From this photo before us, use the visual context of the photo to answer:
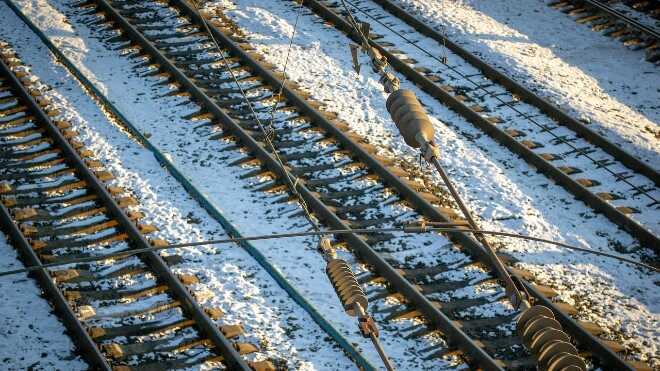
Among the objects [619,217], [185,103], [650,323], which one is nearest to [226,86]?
[185,103]

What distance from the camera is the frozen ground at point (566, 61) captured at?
13.1m

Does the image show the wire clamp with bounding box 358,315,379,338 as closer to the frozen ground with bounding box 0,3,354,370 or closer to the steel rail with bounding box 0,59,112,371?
the frozen ground with bounding box 0,3,354,370

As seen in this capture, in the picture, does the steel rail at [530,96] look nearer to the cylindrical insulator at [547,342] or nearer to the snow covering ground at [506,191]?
the snow covering ground at [506,191]

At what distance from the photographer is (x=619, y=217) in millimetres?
10711

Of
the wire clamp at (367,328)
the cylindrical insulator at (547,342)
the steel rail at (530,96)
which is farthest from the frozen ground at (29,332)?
the steel rail at (530,96)

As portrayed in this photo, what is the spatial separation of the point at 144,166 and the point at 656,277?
279 inches

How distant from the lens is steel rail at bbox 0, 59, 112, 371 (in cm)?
830

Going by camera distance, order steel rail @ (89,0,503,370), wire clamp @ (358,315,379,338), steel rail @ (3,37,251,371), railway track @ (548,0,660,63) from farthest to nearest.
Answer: railway track @ (548,0,660,63) < steel rail @ (89,0,503,370) < steel rail @ (3,37,251,371) < wire clamp @ (358,315,379,338)

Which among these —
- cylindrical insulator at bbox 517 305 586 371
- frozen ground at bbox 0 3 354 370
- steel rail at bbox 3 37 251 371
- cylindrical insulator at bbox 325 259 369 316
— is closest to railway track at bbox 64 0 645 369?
frozen ground at bbox 0 3 354 370

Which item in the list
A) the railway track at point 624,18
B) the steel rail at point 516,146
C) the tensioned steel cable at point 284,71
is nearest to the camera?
the steel rail at point 516,146

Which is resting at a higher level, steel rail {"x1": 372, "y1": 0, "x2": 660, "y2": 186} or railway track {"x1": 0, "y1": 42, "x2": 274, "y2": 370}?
steel rail {"x1": 372, "y1": 0, "x2": 660, "y2": 186}

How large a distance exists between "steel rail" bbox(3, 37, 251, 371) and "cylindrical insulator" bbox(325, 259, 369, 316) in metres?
2.50

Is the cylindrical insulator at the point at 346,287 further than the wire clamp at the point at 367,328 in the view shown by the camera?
Yes

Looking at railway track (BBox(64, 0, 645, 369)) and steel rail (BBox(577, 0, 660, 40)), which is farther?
steel rail (BBox(577, 0, 660, 40))
